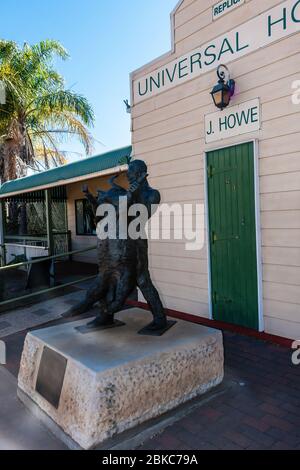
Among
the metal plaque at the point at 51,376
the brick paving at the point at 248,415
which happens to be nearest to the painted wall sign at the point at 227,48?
the brick paving at the point at 248,415

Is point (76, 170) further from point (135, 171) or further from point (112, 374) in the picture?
point (112, 374)

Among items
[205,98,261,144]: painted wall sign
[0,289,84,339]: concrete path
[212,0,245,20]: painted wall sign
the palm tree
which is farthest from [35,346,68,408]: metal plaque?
the palm tree

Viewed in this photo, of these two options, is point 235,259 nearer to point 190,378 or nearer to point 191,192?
point 191,192

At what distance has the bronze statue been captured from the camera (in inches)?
118

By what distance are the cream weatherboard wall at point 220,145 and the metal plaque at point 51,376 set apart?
95.5 inches

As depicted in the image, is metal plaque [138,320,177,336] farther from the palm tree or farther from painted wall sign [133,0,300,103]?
the palm tree

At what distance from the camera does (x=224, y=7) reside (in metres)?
4.27

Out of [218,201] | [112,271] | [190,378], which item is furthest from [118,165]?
[190,378]

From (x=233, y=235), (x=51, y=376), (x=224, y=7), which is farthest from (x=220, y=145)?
(x=51, y=376)

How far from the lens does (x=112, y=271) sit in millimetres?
3045

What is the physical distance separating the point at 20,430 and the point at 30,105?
42.0 feet

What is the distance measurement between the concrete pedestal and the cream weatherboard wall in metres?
1.29

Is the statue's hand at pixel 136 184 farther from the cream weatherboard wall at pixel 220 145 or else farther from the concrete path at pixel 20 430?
the concrete path at pixel 20 430

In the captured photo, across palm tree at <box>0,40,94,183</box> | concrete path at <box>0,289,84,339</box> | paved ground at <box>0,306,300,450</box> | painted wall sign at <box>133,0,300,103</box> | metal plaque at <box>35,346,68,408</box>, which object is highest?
palm tree at <box>0,40,94,183</box>
